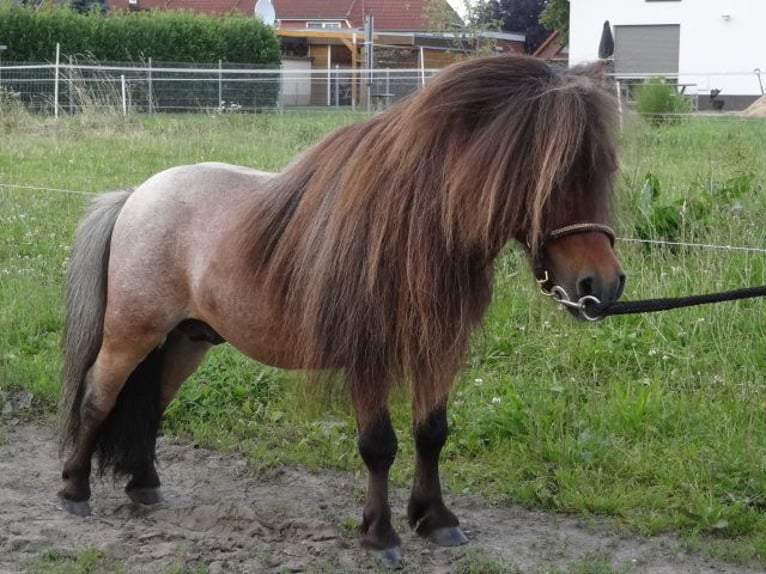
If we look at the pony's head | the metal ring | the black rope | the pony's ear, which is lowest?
the black rope

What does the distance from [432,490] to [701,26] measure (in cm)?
4029

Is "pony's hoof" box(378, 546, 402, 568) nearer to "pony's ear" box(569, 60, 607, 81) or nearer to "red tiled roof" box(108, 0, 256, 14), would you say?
"pony's ear" box(569, 60, 607, 81)

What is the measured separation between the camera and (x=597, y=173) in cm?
344

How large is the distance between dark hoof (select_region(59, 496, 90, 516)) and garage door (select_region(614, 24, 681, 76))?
3977 cm

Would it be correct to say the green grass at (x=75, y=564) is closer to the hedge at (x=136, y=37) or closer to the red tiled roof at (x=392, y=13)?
the hedge at (x=136, y=37)

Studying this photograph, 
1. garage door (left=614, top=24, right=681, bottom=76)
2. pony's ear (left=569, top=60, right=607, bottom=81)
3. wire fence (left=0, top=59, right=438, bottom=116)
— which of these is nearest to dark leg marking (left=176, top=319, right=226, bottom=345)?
pony's ear (left=569, top=60, right=607, bottom=81)

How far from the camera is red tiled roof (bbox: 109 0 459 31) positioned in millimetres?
49594

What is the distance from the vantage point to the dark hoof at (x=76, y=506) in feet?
15.7

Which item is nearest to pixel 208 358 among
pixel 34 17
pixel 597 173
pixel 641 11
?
pixel 597 173

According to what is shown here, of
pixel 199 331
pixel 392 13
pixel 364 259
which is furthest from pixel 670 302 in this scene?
pixel 392 13

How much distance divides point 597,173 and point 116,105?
16.7 m

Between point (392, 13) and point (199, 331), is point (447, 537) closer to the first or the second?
point (199, 331)

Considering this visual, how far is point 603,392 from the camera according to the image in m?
5.68

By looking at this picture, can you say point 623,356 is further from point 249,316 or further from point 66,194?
point 66,194
